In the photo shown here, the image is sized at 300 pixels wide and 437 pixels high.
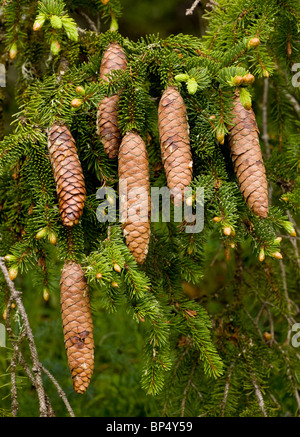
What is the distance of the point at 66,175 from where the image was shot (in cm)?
119

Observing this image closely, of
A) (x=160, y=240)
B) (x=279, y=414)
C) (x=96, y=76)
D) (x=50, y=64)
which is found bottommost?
(x=279, y=414)

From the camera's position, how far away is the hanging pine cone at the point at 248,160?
45.4 inches

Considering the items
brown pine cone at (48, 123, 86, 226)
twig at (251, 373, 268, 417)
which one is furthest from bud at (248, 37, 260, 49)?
twig at (251, 373, 268, 417)

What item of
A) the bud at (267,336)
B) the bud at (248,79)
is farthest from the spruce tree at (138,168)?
the bud at (267,336)

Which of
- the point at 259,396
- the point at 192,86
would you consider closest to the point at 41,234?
the point at 192,86

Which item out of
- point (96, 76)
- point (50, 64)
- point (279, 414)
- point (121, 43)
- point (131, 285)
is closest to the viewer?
point (131, 285)

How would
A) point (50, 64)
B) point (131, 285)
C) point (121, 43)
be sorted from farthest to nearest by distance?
point (50, 64)
point (121, 43)
point (131, 285)

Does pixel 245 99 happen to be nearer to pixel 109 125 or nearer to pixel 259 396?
pixel 109 125

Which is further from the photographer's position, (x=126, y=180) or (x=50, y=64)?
(x=50, y=64)

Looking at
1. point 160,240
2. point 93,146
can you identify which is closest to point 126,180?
point 93,146

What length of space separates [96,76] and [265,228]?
652mm

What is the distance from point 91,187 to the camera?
4.62ft

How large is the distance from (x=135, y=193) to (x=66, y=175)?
169 mm
